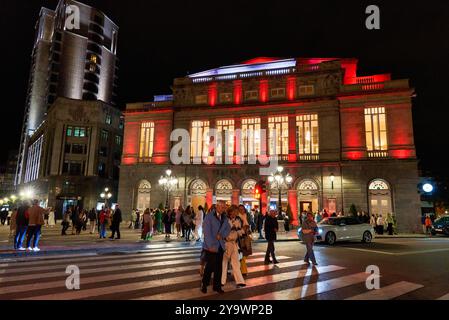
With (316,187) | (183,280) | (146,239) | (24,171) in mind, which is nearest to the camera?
(183,280)

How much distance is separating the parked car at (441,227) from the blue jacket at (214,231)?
2554cm

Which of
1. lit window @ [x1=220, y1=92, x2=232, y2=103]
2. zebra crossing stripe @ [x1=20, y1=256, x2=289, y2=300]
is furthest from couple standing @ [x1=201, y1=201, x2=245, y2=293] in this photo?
lit window @ [x1=220, y1=92, x2=232, y2=103]

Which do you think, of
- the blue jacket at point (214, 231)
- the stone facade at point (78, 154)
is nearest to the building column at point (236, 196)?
the blue jacket at point (214, 231)

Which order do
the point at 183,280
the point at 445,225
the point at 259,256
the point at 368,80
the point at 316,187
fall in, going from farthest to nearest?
the point at 368,80 < the point at 316,187 < the point at 445,225 < the point at 259,256 < the point at 183,280

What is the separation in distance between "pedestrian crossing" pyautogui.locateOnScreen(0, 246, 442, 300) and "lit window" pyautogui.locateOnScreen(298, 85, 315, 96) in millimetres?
25226

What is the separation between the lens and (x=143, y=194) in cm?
3572

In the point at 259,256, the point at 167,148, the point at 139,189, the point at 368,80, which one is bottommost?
the point at 259,256

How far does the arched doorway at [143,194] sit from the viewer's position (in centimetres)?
3553

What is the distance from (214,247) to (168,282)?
1.85 meters

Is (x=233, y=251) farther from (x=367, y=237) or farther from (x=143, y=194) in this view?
(x=143, y=194)
